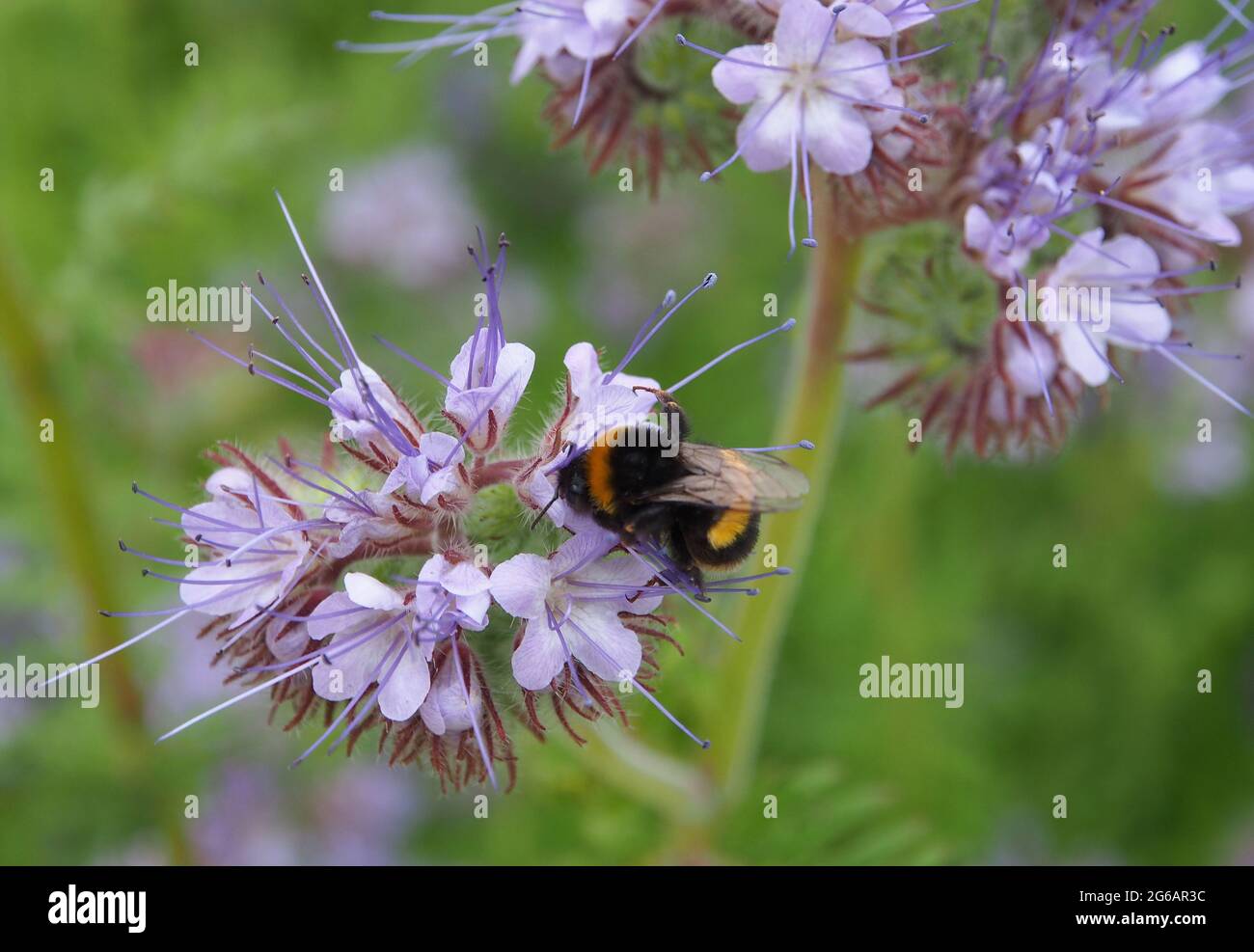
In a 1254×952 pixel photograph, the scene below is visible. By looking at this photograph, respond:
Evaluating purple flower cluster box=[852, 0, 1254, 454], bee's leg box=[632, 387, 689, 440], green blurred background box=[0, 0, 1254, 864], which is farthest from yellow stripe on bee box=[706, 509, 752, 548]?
green blurred background box=[0, 0, 1254, 864]

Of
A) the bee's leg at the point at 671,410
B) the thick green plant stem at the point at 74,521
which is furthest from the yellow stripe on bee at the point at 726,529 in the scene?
the thick green plant stem at the point at 74,521

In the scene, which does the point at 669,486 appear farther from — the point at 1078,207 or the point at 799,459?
the point at 1078,207

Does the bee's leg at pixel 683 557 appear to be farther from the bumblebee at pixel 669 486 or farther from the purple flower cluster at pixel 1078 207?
the purple flower cluster at pixel 1078 207

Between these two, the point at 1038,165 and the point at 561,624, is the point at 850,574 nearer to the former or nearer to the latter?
the point at 1038,165

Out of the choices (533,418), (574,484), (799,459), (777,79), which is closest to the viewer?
(574,484)

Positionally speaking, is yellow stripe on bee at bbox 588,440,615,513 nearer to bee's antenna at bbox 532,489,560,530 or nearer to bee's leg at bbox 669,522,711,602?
bee's antenna at bbox 532,489,560,530

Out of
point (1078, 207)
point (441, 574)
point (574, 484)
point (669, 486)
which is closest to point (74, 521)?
point (441, 574)
